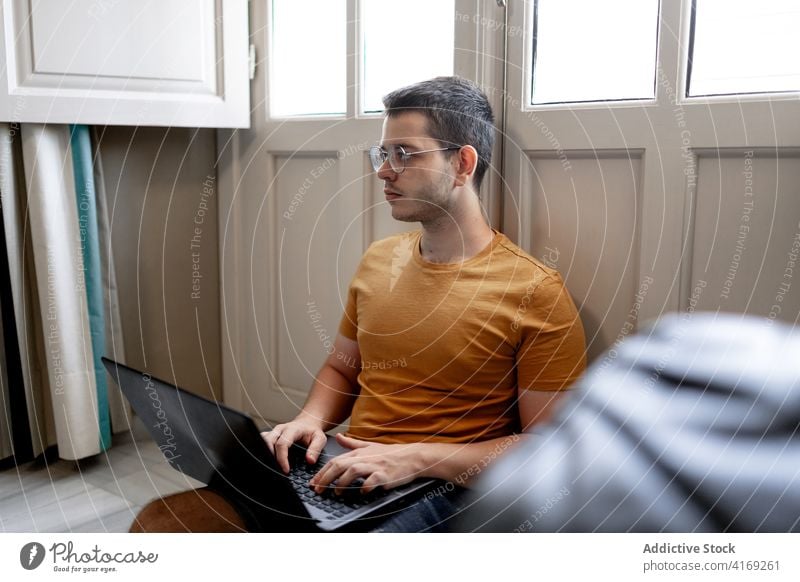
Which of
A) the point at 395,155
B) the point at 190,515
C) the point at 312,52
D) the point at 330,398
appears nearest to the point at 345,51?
the point at 312,52

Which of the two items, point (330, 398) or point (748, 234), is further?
point (330, 398)

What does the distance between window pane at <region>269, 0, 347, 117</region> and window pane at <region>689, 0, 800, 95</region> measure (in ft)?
1.15

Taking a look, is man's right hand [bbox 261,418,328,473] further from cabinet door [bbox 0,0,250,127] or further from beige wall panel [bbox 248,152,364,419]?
cabinet door [bbox 0,0,250,127]

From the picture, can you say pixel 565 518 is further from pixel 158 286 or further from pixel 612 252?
pixel 158 286

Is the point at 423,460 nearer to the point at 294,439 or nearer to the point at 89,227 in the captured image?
the point at 294,439

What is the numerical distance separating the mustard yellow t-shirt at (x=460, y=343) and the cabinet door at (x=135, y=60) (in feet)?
0.92

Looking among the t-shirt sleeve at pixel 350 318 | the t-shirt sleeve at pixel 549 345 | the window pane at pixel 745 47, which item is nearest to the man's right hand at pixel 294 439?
the t-shirt sleeve at pixel 350 318

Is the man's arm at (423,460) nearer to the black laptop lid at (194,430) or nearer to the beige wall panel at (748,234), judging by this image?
the black laptop lid at (194,430)

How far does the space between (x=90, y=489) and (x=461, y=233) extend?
53 centimetres

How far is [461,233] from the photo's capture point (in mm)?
749

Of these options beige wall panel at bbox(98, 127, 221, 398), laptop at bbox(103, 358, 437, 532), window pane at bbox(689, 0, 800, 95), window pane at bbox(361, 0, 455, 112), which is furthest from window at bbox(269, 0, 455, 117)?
laptop at bbox(103, 358, 437, 532)

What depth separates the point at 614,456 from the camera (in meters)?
0.63

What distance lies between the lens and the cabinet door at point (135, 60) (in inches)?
32.4
